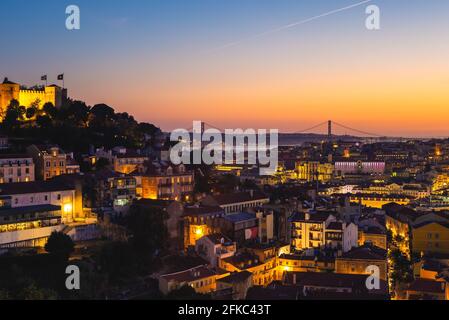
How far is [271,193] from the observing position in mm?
15422

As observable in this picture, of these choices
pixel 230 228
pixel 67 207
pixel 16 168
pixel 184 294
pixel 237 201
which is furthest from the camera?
pixel 237 201

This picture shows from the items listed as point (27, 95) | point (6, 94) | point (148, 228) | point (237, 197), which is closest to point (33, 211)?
point (148, 228)

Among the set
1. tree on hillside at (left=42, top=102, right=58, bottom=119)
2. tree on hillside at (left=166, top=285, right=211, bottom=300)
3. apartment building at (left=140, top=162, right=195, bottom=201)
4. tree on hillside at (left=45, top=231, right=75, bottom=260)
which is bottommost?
tree on hillside at (left=166, top=285, right=211, bottom=300)

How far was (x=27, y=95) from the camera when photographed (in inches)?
653

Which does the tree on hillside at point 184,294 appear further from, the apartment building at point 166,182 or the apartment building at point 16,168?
the apartment building at point 16,168

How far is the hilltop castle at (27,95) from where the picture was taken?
53.1ft

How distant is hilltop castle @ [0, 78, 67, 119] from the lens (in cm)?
1619

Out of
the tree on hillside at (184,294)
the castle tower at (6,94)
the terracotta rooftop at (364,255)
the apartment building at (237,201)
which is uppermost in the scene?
the castle tower at (6,94)

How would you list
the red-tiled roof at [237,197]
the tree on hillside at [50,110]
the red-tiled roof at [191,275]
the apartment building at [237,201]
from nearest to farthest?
the red-tiled roof at [191,275] → the apartment building at [237,201] → the red-tiled roof at [237,197] → the tree on hillside at [50,110]

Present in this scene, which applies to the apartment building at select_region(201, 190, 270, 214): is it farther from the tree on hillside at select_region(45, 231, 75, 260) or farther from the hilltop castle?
the hilltop castle

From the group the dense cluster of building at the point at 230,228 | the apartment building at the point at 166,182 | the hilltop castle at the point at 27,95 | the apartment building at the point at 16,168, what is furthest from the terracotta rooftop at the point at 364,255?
the hilltop castle at the point at 27,95

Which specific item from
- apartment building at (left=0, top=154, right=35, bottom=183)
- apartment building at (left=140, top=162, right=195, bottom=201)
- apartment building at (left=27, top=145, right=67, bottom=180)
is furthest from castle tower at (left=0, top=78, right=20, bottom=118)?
apartment building at (left=140, top=162, right=195, bottom=201)

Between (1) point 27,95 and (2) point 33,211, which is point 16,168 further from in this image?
(1) point 27,95

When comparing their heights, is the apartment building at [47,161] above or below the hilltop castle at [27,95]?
below
